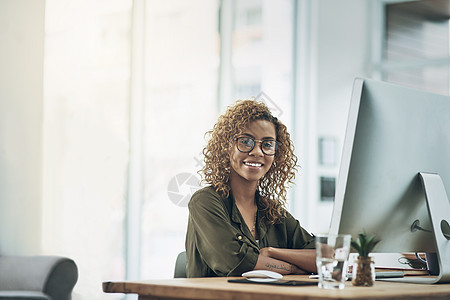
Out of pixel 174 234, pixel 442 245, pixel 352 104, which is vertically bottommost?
pixel 174 234

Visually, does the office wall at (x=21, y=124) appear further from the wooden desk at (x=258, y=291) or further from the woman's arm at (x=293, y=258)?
the wooden desk at (x=258, y=291)

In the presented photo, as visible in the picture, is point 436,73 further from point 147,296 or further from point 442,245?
point 147,296

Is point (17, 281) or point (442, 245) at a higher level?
point (442, 245)

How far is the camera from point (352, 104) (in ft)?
5.25

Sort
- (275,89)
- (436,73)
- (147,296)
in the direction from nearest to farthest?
(147,296) < (275,89) < (436,73)

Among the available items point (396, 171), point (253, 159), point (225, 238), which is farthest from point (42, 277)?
point (396, 171)

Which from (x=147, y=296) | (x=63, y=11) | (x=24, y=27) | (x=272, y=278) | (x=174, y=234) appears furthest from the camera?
(x=174, y=234)

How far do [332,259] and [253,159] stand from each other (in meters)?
0.95

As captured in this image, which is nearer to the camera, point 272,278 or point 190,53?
point 272,278

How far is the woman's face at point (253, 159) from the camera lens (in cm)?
236

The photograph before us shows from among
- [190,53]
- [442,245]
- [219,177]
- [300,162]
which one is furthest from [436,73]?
[442,245]

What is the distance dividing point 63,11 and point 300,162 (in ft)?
8.29

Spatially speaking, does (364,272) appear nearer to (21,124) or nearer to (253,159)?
(253,159)

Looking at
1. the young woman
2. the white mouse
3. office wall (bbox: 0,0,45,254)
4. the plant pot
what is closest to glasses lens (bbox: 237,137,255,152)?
the young woman
